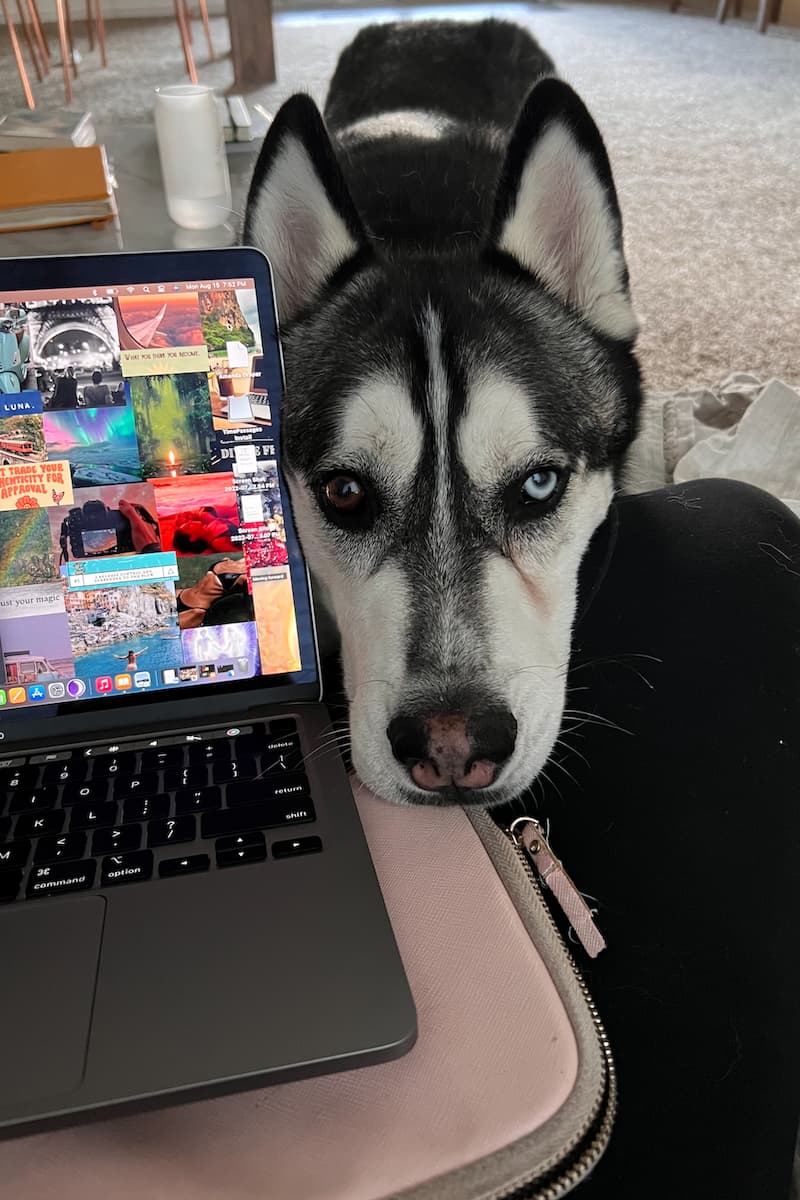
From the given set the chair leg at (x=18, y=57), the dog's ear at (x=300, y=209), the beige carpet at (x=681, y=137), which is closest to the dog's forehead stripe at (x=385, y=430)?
the dog's ear at (x=300, y=209)

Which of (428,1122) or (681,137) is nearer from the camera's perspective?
(428,1122)

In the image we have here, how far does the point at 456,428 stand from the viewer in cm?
111

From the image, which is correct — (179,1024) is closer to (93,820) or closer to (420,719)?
(93,820)

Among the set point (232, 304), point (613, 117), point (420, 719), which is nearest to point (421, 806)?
point (420, 719)

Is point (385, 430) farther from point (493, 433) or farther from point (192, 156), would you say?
point (192, 156)

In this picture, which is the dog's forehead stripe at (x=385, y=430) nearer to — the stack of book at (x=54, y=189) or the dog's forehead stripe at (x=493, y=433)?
the dog's forehead stripe at (x=493, y=433)

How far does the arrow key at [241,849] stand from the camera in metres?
0.90

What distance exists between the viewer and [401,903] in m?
0.89

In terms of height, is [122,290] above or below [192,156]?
above

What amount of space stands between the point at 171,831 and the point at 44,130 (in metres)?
2.03

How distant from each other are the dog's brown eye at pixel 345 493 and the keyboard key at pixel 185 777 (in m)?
0.37

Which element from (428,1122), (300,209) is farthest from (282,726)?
(300,209)

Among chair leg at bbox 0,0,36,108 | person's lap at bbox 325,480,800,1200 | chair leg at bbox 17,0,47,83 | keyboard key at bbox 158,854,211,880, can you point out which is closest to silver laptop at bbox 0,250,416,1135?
keyboard key at bbox 158,854,211,880

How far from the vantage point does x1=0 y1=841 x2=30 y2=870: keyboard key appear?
903 millimetres
